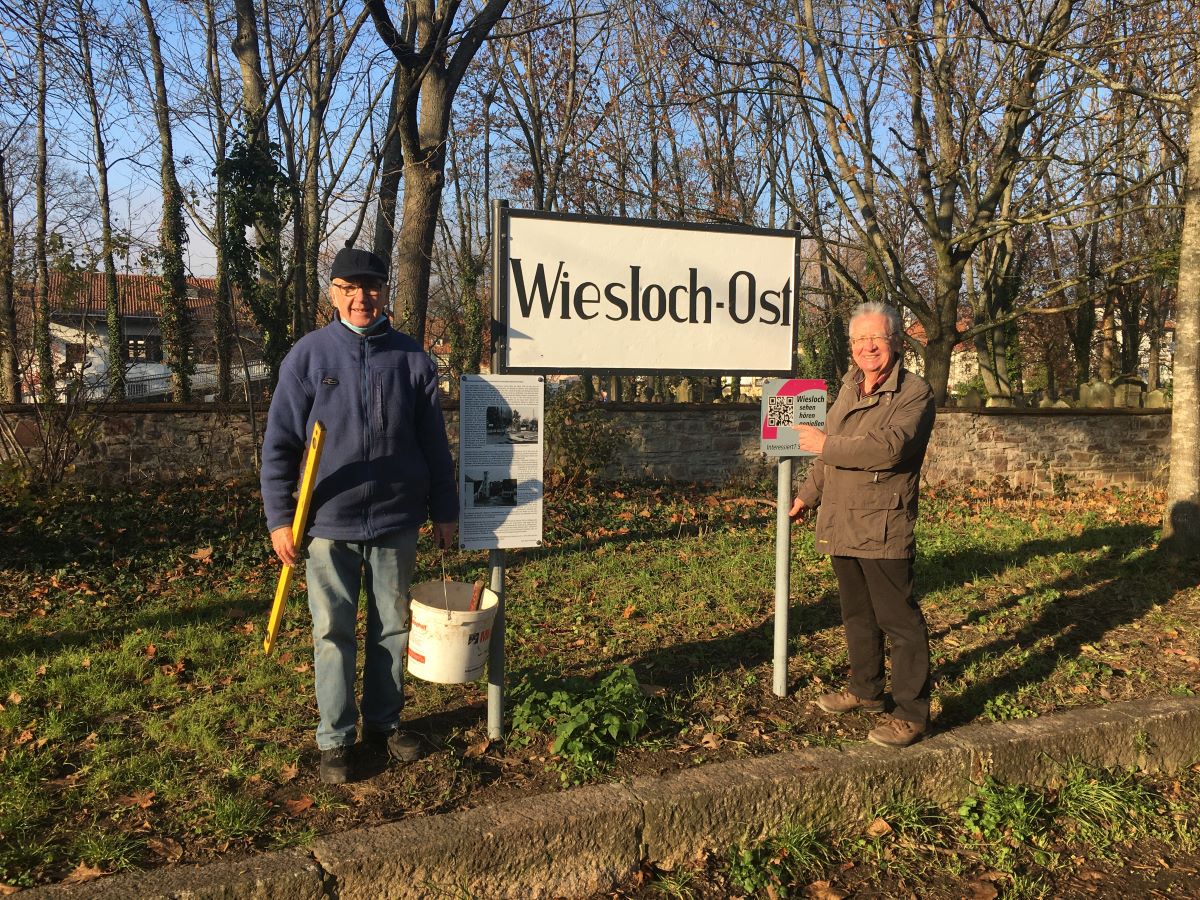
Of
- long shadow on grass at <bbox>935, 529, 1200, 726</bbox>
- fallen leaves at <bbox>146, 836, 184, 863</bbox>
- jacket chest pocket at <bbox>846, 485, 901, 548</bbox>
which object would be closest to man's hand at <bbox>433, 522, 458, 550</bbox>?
fallen leaves at <bbox>146, 836, 184, 863</bbox>

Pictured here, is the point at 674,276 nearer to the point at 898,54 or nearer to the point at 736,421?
the point at 736,421

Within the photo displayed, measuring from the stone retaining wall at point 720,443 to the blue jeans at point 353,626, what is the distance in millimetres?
7112

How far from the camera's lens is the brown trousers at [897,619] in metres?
3.56

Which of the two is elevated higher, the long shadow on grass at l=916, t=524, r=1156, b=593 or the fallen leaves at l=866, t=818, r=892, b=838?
the long shadow on grass at l=916, t=524, r=1156, b=593

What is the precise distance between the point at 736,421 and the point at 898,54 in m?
6.28

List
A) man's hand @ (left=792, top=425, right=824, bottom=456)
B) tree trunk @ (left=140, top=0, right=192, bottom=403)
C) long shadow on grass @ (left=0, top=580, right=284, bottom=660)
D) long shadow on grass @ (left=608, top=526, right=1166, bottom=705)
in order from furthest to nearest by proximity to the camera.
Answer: tree trunk @ (left=140, top=0, right=192, bottom=403), long shadow on grass @ (left=0, top=580, right=284, bottom=660), long shadow on grass @ (left=608, top=526, right=1166, bottom=705), man's hand @ (left=792, top=425, right=824, bottom=456)

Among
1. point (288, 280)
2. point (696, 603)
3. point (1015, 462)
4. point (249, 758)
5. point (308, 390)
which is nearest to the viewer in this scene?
point (308, 390)

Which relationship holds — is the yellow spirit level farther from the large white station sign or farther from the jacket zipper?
the large white station sign

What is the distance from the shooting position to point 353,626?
10.7ft

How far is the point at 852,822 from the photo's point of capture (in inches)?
130

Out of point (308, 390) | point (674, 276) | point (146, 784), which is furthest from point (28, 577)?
point (674, 276)

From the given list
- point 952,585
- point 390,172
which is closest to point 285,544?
point 952,585

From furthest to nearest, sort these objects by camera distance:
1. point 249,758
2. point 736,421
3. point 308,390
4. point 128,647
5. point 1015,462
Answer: point 1015,462 → point 736,421 → point 128,647 → point 249,758 → point 308,390

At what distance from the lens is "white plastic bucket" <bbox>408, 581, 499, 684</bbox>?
3.16 metres
